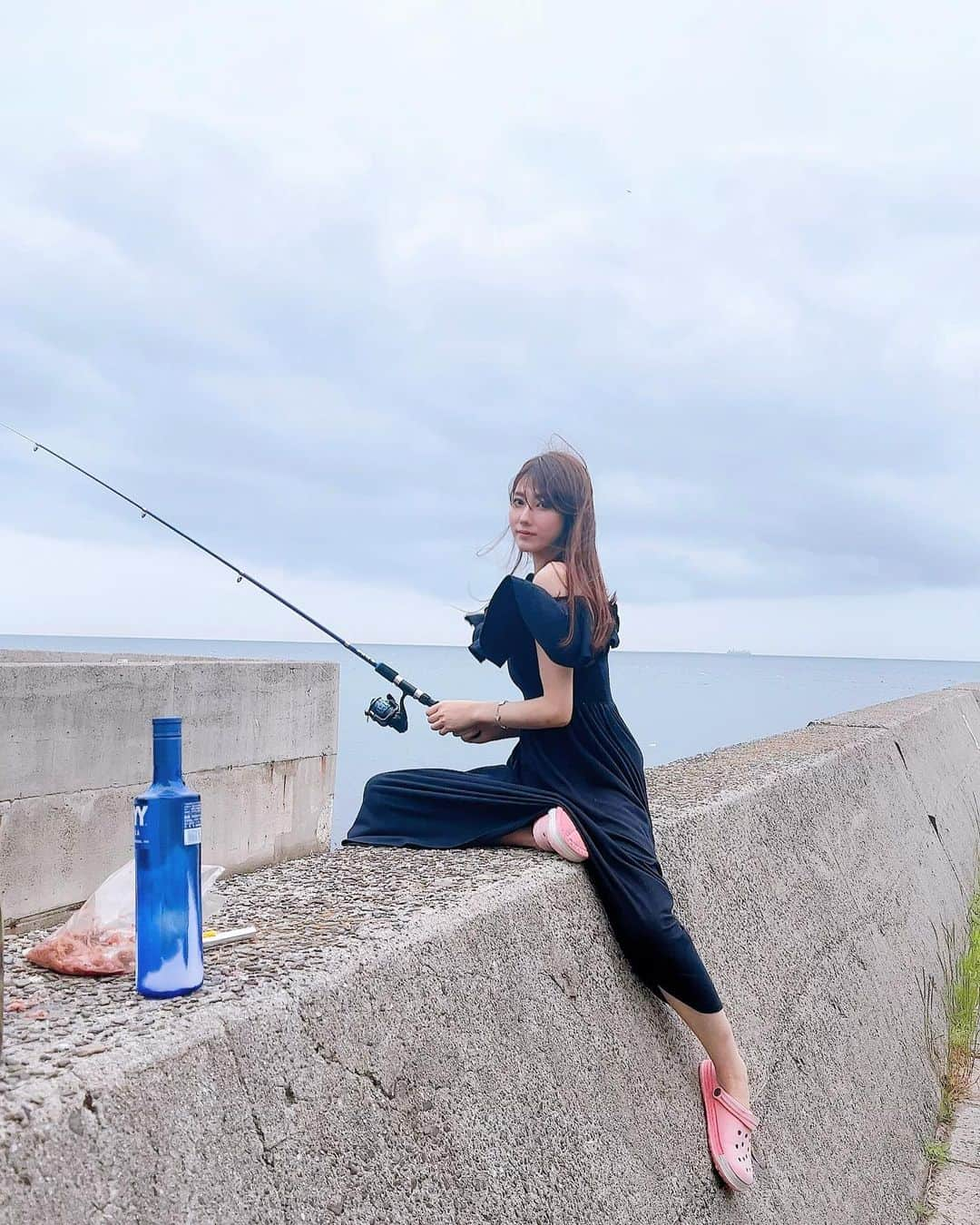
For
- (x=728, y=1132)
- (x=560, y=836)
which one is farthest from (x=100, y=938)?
(x=728, y=1132)

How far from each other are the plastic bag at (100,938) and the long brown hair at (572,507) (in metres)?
1.52

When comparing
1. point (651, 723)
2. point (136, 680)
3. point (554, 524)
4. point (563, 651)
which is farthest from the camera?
point (651, 723)

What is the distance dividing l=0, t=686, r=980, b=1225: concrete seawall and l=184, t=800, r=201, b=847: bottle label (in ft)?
0.66

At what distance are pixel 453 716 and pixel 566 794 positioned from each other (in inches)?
16.7

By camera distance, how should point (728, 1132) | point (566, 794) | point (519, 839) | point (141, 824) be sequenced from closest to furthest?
point (141, 824) < point (728, 1132) < point (519, 839) < point (566, 794)

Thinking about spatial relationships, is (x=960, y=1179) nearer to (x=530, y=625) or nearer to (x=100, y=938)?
(x=530, y=625)

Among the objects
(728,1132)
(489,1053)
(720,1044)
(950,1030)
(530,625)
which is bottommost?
(950,1030)

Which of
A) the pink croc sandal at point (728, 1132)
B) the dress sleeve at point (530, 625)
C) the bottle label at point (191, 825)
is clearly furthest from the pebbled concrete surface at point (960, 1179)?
the bottle label at point (191, 825)

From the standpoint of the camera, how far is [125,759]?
24.8ft

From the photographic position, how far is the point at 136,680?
7633 mm

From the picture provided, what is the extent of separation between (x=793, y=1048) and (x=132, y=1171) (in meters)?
2.25

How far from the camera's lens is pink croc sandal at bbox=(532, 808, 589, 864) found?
2.57m

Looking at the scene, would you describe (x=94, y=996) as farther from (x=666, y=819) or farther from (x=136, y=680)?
(x=136, y=680)

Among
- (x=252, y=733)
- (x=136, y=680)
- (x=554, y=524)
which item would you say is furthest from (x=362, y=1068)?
(x=252, y=733)
